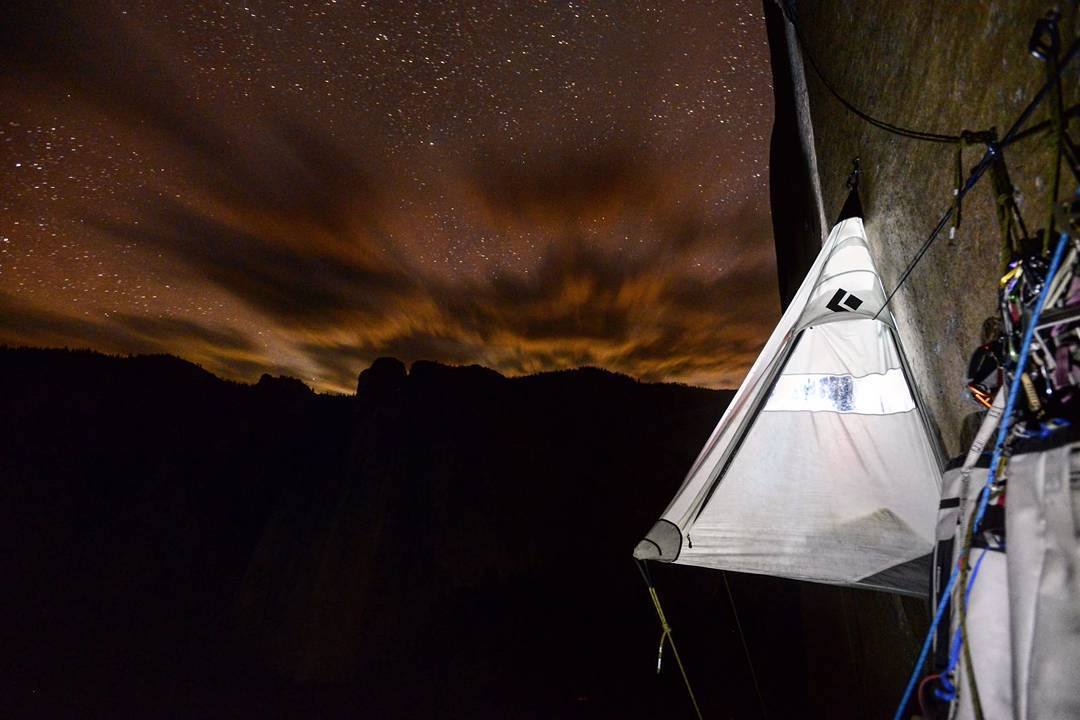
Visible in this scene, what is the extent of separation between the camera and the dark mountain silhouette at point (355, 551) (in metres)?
18.4

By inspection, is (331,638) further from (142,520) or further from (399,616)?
(142,520)

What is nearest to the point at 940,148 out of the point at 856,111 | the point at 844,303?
the point at 856,111

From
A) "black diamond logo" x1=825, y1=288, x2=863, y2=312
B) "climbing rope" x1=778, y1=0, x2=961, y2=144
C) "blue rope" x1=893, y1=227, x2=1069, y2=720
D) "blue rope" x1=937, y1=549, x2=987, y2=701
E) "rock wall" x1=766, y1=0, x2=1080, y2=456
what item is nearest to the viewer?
"blue rope" x1=893, y1=227, x2=1069, y2=720

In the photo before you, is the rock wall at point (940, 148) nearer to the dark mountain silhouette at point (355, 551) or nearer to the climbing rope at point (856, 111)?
the climbing rope at point (856, 111)

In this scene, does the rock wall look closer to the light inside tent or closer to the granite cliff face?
the granite cliff face

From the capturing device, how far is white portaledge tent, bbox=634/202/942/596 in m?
2.97

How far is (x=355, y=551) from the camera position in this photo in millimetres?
23062

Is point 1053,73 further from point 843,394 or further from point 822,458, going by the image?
point 822,458

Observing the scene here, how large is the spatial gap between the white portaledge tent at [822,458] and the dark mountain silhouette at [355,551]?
585 inches

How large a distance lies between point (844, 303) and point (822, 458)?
110 cm

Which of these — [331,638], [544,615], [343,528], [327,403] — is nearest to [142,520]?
[327,403]

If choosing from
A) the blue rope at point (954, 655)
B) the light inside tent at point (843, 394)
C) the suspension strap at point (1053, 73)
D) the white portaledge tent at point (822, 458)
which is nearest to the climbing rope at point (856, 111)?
the suspension strap at point (1053, 73)

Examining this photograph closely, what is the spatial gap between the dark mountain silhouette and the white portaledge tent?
585 inches

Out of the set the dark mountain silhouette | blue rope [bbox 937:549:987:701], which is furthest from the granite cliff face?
the dark mountain silhouette
